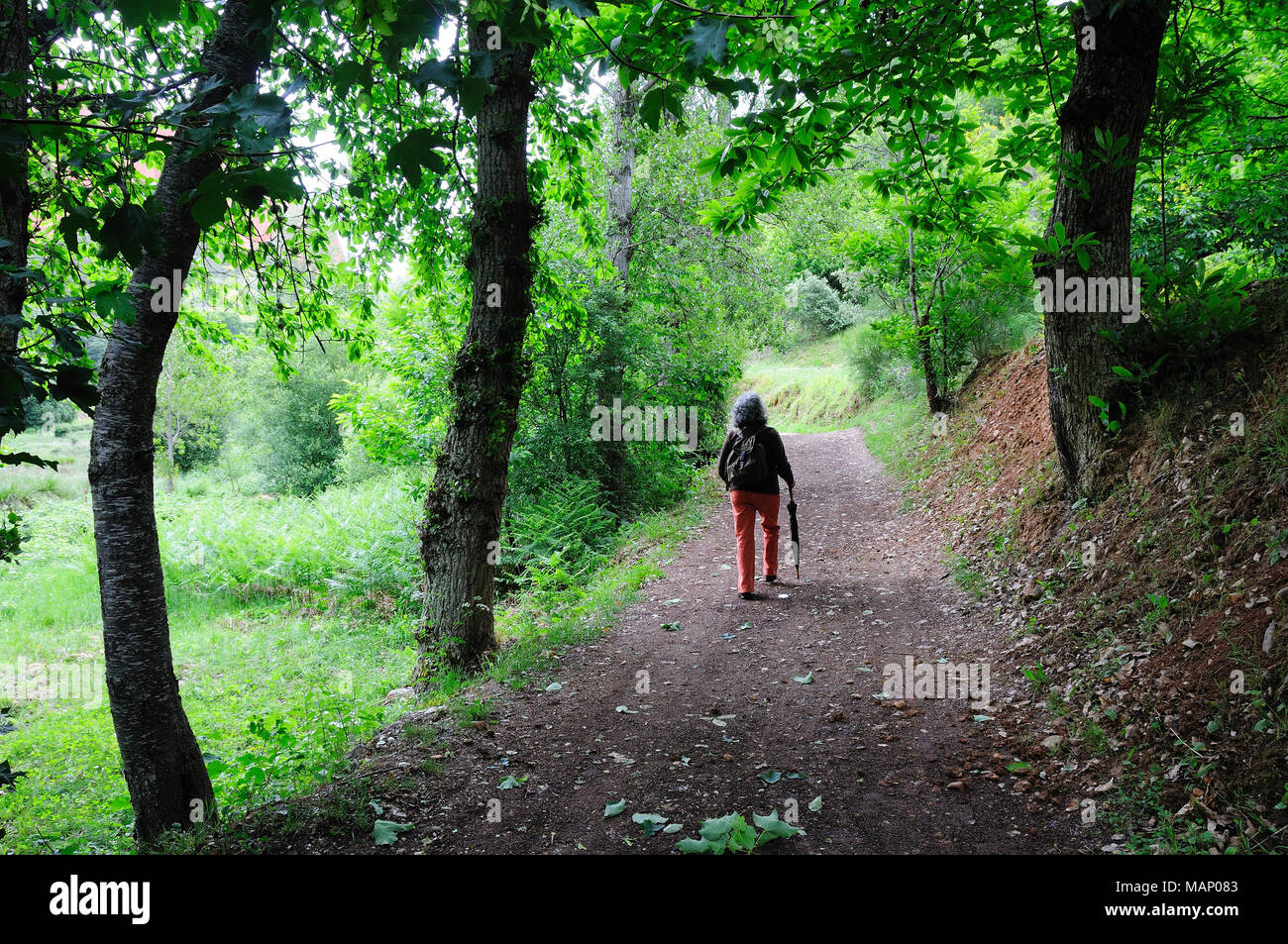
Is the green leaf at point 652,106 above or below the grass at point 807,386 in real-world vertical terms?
below

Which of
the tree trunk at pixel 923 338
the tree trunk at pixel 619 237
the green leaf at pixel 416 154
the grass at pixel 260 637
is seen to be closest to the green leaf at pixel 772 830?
the grass at pixel 260 637

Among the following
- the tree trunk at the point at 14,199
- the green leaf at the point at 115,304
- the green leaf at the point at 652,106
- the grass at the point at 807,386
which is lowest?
the green leaf at the point at 115,304

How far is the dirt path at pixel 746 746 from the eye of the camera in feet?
12.1

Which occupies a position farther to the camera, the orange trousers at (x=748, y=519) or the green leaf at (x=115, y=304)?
the orange trousers at (x=748, y=519)

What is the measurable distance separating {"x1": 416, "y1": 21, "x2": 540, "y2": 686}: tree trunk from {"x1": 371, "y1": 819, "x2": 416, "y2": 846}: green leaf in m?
2.54

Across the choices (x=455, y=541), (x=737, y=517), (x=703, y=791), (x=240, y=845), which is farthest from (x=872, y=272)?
(x=240, y=845)

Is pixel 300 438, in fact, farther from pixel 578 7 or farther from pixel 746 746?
pixel 578 7

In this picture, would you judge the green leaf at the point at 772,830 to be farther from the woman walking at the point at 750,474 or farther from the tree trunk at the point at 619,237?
the tree trunk at the point at 619,237

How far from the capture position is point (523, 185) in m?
6.18

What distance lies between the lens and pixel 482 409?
6.32 metres
